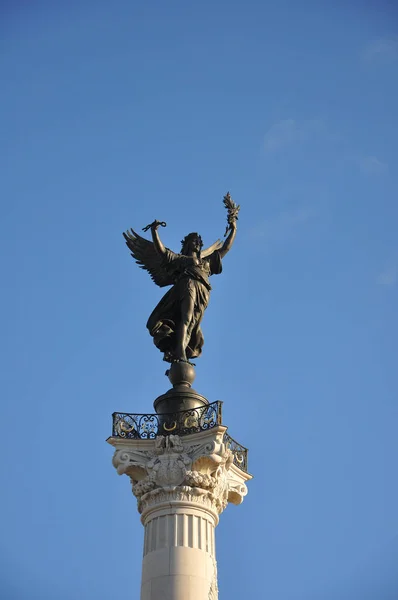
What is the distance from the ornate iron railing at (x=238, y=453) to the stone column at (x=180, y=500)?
0.47 ft

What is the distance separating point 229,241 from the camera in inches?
1078

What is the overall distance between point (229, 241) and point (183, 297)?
3.07m

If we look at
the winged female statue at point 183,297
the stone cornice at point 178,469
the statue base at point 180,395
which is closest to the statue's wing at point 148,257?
the winged female statue at point 183,297

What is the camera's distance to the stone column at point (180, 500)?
19812mm

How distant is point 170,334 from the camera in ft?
83.5

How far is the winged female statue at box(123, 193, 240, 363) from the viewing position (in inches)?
992

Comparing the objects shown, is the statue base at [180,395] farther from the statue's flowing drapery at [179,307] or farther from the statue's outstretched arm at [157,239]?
the statue's outstretched arm at [157,239]

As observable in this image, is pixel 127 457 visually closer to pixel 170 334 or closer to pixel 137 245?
pixel 170 334

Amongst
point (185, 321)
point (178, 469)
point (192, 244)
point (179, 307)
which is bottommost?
point (178, 469)

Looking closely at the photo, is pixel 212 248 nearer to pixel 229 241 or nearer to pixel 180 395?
pixel 229 241

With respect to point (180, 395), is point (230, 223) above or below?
above

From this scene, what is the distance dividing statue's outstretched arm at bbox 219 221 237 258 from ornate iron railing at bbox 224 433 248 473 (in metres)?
6.67

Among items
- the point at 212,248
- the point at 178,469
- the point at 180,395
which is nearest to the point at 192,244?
the point at 212,248

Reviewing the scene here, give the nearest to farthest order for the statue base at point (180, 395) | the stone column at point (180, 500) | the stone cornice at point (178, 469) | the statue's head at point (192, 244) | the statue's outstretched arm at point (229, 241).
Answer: the stone column at point (180, 500), the stone cornice at point (178, 469), the statue base at point (180, 395), the statue's head at point (192, 244), the statue's outstretched arm at point (229, 241)
